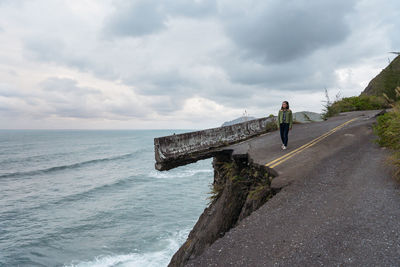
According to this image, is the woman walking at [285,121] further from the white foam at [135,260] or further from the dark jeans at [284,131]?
the white foam at [135,260]

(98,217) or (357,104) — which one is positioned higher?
(357,104)

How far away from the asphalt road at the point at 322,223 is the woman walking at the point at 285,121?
103 inches

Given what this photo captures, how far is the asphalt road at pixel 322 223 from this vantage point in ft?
9.20

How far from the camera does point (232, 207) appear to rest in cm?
559

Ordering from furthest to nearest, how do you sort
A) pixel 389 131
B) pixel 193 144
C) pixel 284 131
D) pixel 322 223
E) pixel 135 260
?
1. pixel 135 260
2. pixel 284 131
3. pixel 193 144
4. pixel 389 131
5. pixel 322 223

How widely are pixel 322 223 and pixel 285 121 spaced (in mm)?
5544

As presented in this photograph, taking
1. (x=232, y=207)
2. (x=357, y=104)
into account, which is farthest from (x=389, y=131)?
(x=357, y=104)

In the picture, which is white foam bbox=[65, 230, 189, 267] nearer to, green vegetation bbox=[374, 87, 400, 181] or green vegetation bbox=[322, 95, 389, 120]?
green vegetation bbox=[374, 87, 400, 181]

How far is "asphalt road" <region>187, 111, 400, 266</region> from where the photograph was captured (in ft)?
9.20

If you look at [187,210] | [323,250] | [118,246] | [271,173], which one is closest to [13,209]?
[118,246]

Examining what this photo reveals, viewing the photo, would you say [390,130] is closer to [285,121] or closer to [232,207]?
[285,121]

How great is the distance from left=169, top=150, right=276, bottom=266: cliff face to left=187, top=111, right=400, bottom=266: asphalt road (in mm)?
450

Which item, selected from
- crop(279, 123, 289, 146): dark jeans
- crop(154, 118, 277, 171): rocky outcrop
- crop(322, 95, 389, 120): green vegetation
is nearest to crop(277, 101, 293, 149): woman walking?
crop(279, 123, 289, 146): dark jeans

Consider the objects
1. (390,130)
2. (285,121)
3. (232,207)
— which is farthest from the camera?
(285,121)
